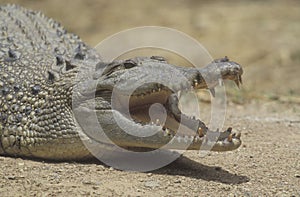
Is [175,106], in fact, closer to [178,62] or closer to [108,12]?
[178,62]

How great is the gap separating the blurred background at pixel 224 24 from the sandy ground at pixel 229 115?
2cm

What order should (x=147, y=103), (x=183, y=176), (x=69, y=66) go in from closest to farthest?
(x=183, y=176) < (x=147, y=103) < (x=69, y=66)

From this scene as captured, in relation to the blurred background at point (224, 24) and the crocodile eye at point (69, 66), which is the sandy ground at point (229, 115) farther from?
the crocodile eye at point (69, 66)

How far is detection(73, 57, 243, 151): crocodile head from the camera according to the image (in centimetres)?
421

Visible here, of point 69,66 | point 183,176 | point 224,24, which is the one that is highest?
point 224,24

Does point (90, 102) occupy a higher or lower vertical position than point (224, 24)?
lower

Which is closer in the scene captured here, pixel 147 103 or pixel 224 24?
pixel 147 103

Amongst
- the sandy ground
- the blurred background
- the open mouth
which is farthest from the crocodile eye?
the blurred background

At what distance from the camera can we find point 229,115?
6379 mm

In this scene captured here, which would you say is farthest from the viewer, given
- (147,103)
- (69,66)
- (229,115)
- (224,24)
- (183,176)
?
(224,24)

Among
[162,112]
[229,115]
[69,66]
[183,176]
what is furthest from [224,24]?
[183,176]

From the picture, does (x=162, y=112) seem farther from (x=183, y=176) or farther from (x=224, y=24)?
Result: (x=224, y=24)

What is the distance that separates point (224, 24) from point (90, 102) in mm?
7974

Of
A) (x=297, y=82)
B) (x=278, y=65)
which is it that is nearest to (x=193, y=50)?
(x=278, y=65)
